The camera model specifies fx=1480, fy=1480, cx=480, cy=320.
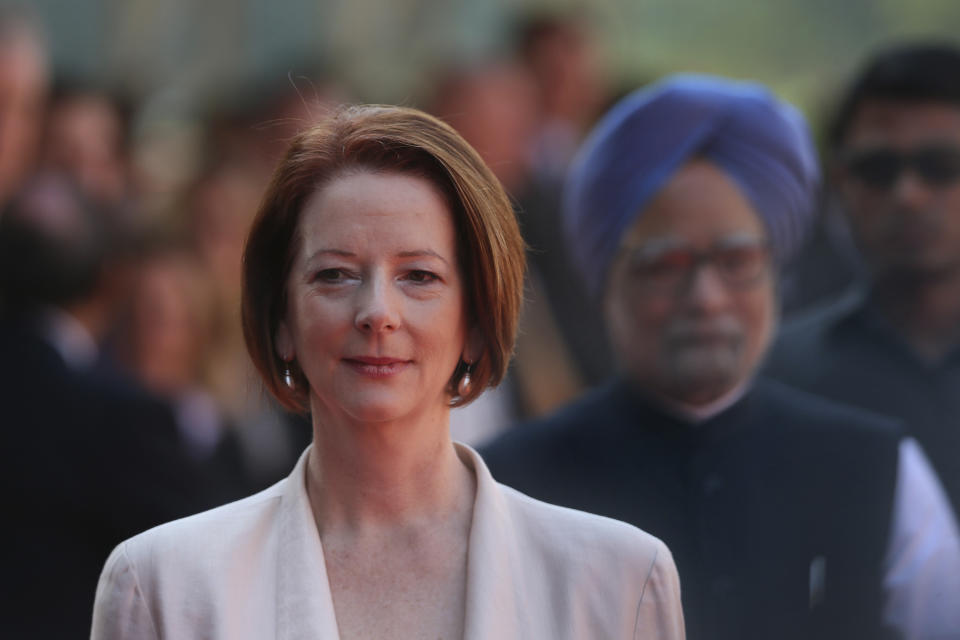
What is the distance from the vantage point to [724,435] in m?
A: 3.34

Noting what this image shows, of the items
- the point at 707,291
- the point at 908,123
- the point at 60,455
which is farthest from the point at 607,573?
the point at 60,455

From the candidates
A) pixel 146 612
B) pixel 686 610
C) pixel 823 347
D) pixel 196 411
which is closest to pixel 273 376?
pixel 146 612

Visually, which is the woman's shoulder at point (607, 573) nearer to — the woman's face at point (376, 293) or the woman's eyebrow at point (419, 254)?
the woman's face at point (376, 293)

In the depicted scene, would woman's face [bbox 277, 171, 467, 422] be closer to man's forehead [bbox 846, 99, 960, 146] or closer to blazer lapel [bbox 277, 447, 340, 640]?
blazer lapel [bbox 277, 447, 340, 640]

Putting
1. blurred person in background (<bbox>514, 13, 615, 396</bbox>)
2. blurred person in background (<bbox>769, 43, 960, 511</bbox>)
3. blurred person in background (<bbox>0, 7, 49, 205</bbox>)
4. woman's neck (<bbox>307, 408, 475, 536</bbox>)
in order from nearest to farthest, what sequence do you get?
1. woman's neck (<bbox>307, 408, 475, 536</bbox>)
2. blurred person in background (<bbox>769, 43, 960, 511</bbox>)
3. blurred person in background (<bbox>514, 13, 615, 396</bbox>)
4. blurred person in background (<bbox>0, 7, 49, 205</bbox>)

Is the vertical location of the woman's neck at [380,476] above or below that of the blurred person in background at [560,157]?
below

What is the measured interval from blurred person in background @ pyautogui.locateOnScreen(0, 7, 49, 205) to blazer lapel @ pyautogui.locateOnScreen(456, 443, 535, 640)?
3874 mm

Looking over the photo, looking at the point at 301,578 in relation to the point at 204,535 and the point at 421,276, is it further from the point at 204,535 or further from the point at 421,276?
the point at 421,276

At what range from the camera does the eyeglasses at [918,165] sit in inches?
158

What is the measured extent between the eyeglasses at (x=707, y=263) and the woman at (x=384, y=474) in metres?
0.90

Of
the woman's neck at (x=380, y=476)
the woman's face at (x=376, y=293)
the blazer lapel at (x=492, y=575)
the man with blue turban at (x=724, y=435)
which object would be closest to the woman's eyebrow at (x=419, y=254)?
the woman's face at (x=376, y=293)

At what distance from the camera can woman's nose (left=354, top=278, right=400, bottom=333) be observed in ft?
7.76

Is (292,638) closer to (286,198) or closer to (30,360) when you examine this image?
(286,198)

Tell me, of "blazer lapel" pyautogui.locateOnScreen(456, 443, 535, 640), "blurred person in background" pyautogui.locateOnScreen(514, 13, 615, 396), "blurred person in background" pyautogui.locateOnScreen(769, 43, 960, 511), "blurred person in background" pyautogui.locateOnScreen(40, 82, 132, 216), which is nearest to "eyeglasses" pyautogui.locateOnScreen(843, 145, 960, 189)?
"blurred person in background" pyautogui.locateOnScreen(769, 43, 960, 511)
